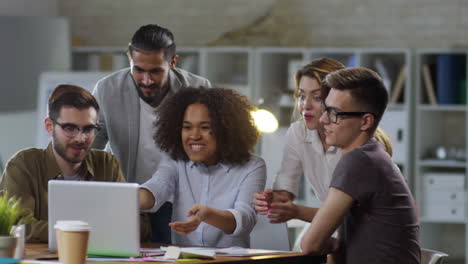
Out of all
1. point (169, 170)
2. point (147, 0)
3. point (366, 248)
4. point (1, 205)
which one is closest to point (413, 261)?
point (366, 248)

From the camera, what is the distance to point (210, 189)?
333 centimetres

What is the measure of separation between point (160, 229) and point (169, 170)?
29 cm

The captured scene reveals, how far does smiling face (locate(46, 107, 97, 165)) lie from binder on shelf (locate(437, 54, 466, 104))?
3.85 m

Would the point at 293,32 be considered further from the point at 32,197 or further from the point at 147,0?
the point at 32,197

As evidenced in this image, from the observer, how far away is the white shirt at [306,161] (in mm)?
3495

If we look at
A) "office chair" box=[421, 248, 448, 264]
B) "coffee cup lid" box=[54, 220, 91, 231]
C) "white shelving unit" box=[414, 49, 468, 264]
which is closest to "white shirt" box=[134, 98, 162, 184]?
"coffee cup lid" box=[54, 220, 91, 231]

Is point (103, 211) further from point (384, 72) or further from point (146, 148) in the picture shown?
point (384, 72)

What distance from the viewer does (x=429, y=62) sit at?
6.75 m

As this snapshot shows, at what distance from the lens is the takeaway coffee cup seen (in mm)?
2721

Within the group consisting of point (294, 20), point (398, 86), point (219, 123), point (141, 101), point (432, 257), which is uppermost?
point (294, 20)

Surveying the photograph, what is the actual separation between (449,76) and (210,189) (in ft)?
12.0

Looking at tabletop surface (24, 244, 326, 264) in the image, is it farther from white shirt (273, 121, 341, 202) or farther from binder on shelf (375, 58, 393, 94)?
binder on shelf (375, 58, 393, 94)

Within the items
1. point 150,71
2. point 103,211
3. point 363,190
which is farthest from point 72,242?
point 150,71

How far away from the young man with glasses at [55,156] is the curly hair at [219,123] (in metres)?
0.28
